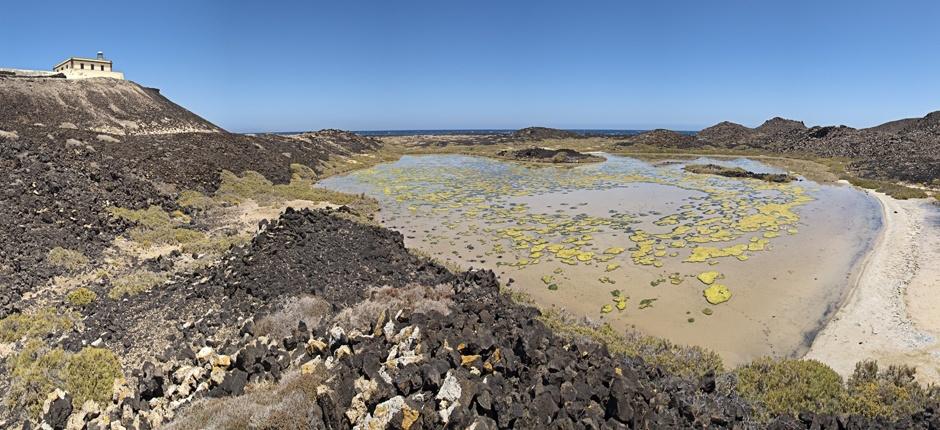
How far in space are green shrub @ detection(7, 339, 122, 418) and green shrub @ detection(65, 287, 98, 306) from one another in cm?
239

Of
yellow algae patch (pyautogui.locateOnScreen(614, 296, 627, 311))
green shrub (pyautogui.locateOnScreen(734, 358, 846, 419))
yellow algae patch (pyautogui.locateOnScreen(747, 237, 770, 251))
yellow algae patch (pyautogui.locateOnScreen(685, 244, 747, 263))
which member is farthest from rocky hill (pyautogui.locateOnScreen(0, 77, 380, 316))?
yellow algae patch (pyautogui.locateOnScreen(747, 237, 770, 251))

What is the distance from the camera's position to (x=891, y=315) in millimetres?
12219

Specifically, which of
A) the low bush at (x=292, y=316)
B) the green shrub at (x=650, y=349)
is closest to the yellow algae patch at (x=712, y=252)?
the green shrub at (x=650, y=349)

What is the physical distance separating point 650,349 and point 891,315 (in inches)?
287

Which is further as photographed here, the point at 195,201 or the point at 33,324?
the point at 195,201

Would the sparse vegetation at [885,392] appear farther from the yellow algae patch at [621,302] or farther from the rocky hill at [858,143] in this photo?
the rocky hill at [858,143]

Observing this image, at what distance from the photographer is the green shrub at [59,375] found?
26.5 feet

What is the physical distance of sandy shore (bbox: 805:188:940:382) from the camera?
10.3 metres

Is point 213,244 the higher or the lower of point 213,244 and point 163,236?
the lower

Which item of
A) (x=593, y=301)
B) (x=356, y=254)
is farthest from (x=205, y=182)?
(x=593, y=301)

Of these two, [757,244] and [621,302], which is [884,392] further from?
[757,244]

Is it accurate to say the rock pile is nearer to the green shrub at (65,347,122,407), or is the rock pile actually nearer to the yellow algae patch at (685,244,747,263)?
the yellow algae patch at (685,244,747,263)

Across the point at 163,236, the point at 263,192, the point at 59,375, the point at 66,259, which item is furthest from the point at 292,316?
the point at 263,192

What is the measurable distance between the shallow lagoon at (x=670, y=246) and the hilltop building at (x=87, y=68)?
4881 centimetres
